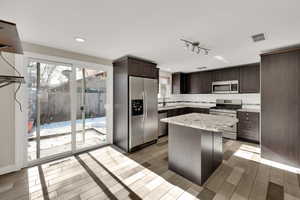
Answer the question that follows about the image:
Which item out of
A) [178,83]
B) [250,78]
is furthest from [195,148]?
[178,83]

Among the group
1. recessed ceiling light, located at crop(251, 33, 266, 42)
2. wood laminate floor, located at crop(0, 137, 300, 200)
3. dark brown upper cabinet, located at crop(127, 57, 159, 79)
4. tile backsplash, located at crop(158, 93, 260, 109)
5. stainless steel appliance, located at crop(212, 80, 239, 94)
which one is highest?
recessed ceiling light, located at crop(251, 33, 266, 42)

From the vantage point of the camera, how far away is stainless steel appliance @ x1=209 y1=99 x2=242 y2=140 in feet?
Result: 13.4

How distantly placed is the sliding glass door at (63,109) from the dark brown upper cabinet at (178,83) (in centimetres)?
306

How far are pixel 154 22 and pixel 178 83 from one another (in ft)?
12.7

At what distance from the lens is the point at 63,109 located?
3.09 m

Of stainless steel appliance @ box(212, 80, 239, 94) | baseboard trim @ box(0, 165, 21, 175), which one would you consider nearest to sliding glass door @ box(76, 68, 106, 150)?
baseboard trim @ box(0, 165, 21, 175)

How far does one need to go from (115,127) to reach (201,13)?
10.8 feet

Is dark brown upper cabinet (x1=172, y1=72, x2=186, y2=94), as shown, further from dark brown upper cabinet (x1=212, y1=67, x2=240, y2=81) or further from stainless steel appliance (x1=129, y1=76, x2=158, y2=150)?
stainless steel appliance (x1=129, y1=76, x2=158, y2=150)

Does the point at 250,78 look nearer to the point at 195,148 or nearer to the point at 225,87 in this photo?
the point at 225,87

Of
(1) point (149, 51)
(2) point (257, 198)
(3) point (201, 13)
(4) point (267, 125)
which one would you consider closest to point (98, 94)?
(1) point (149, 51)

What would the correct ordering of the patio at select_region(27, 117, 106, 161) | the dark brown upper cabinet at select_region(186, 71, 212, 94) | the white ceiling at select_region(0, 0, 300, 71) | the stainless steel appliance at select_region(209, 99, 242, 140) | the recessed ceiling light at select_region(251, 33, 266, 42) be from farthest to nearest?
the dark brown upper cabinet at select_region(186, 71, 212, 94) → the stainless steel appliance at select_region(209, 99, 242, 140) → the patio at select_region(27, 117, 106, 161) → the recessed ceiling light at select_region(251, 33, 266, 42) → the white ceiling at select_region(0, 0, 300, 71)

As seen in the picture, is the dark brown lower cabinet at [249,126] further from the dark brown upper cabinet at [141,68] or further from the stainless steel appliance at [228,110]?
Result: the dark brown upper cabinet at [141,68]

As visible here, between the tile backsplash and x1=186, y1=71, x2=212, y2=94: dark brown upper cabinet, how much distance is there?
42 cm

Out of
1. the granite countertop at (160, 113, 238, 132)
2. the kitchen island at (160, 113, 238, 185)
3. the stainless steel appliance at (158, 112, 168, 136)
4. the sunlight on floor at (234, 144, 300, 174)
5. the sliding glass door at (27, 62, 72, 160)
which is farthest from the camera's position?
the stainless steel appliance at (158, 112, 168, 136)
